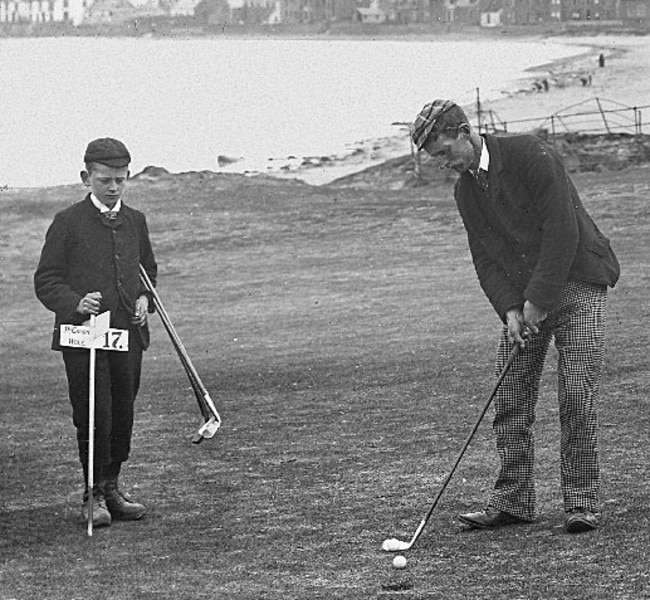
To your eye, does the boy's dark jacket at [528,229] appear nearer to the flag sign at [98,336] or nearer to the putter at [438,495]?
the putter at [438,495]

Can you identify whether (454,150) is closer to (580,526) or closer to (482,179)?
(482,179)

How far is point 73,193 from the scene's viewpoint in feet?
129

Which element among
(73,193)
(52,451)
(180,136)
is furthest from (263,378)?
(180,136)

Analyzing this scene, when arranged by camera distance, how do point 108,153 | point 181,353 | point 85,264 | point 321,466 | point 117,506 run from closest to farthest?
point 108,153
point 85,264
point 117,506
point 181,353
point 321,466

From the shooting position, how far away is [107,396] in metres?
6.88

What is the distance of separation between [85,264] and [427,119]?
76.3 inches

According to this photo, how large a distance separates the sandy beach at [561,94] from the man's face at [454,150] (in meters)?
41.5

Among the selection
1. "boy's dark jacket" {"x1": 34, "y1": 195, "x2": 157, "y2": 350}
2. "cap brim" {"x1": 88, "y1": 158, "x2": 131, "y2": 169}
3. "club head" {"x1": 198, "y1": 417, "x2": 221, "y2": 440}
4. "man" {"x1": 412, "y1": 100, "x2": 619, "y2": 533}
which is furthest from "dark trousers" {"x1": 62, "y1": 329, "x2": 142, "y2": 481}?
"man" {"x1": 412, "y1": 100, "x2": 619, "y2": 533}

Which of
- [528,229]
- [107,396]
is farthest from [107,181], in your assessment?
[528,229]

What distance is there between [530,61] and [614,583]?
61512 millimetres

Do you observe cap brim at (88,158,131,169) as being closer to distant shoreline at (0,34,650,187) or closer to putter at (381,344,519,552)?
putter at (381,344,519,552)

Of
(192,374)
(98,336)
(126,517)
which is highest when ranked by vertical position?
(98,336)

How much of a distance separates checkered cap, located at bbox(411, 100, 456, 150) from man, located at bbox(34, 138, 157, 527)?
1.55 meters

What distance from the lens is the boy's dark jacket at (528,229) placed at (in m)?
5.66
